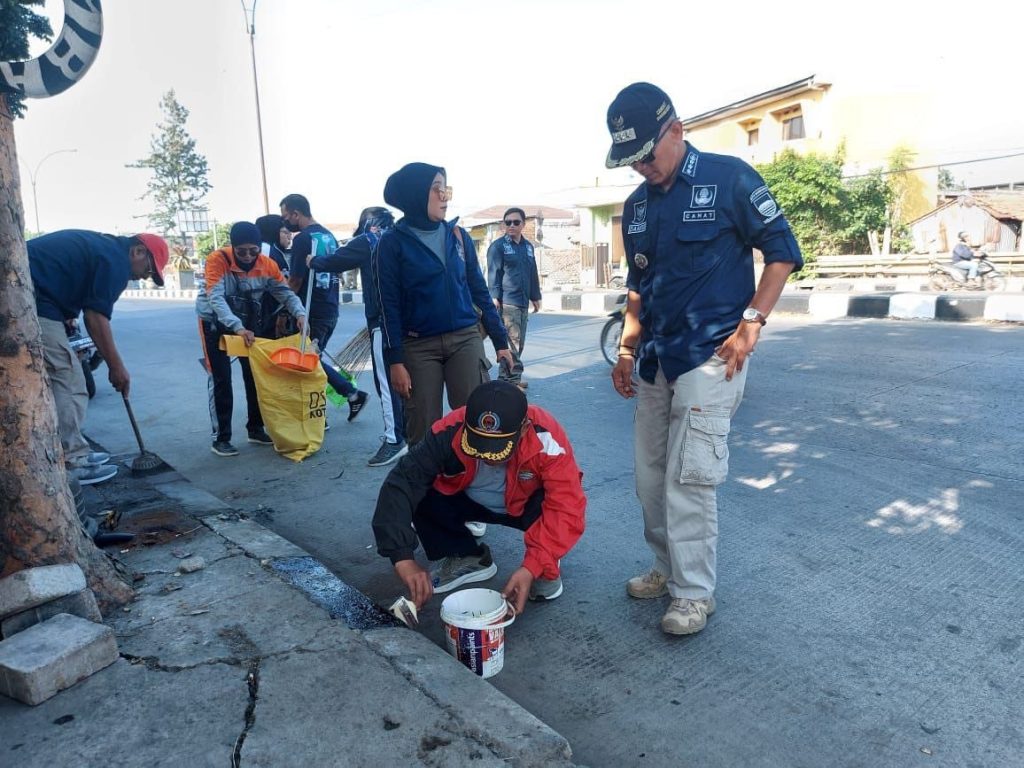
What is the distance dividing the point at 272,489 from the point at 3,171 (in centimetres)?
240

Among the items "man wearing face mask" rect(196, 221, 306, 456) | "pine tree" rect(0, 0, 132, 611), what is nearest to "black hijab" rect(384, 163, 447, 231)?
"pine tree" rect(0, 0, 132, 611)

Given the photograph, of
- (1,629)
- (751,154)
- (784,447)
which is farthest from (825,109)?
(1,629)

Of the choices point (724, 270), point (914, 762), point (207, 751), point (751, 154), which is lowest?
point (914, 762)

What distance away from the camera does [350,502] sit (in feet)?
13.4

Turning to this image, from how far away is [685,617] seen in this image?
8.21 ft

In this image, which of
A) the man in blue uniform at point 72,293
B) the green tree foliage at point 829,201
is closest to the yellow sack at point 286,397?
the man in blue uniform at point 72,293

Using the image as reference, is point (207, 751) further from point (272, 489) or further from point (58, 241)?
point (58, 241)

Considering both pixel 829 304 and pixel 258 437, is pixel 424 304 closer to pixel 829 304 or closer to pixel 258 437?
pixel 258 437

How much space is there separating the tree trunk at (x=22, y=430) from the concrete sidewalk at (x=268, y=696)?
36cm

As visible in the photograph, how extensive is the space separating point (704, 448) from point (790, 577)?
0.87 m

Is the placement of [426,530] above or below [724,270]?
below

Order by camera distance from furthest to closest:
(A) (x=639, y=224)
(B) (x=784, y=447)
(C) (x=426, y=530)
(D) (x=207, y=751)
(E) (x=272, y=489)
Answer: (B) (x=784, y=447)
(E) (x=272, y=489)
(C) (x=426, y=530)
(A) (x=639, y=224)
(D) (x=207, y=751)

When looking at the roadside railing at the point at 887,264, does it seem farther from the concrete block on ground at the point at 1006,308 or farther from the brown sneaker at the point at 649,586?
the brown sneaker at the point at 649,586

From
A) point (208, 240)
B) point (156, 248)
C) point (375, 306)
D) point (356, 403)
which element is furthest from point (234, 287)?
point (208, 240)
